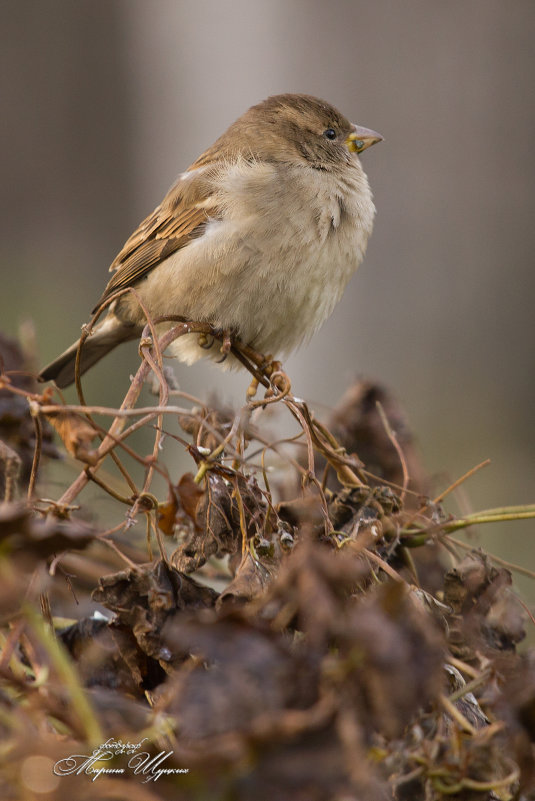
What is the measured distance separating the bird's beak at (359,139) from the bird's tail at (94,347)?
882 millimetres

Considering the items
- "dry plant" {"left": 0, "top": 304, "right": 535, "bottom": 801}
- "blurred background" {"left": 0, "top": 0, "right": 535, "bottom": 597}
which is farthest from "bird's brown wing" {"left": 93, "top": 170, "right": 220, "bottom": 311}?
"blurred background" {"left": 0, "top": 0, "right": 535, "bottom": 597}

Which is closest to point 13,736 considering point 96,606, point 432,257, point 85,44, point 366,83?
point 96,606

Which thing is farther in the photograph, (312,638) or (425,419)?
(425,419)

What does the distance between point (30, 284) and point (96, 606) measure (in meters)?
5.41

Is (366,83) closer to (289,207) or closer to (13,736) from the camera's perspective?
(289,207)

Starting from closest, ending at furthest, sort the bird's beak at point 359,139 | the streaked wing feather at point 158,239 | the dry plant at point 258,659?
the dry plant at point 258,659 → the streaked wing feather at point 158,239 → the bird's beak at point 359,139

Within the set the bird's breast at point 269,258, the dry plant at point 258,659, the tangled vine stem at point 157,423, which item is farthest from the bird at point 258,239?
the dry plant at point 258,659

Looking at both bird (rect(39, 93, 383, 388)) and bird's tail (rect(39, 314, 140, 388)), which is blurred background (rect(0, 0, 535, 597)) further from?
bird (rect(39, 93, 383, 388))

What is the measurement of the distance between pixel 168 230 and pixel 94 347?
49 centimetres

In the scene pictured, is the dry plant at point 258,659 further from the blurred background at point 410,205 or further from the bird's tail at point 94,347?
the blurred background at point 410,205

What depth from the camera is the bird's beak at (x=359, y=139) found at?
9.38ft

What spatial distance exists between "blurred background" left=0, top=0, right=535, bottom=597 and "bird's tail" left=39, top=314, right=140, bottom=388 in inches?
100

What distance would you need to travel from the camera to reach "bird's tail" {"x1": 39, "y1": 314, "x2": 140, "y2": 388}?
273cm

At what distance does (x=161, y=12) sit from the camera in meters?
8.00
